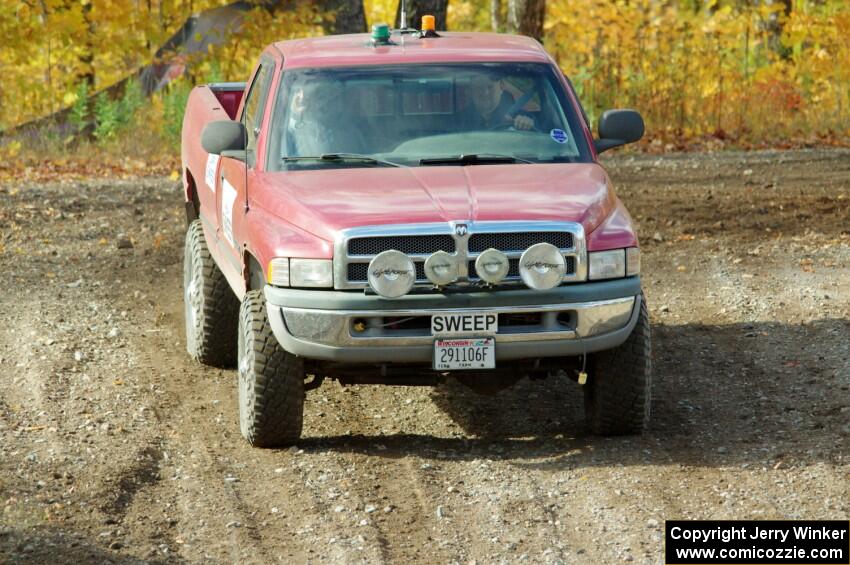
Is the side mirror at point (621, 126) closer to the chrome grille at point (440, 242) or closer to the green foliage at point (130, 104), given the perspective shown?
the chrome grille at point (440, 242)

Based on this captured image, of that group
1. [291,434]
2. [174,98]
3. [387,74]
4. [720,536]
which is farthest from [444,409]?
[174,98]

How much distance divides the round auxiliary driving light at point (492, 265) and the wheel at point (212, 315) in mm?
2662

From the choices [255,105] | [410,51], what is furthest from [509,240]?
[255,105]

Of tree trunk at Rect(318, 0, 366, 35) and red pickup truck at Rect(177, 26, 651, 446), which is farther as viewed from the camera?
→ tree trunk at Rect(318, 0, 366, 35)

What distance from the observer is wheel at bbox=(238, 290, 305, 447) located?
6785 mm

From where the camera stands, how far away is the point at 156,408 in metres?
7.82

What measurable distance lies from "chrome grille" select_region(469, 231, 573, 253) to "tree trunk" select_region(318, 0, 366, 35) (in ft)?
43.8

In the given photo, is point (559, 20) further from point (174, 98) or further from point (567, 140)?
point (567, 140)

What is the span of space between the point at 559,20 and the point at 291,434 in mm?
23452

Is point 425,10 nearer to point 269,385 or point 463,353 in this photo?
point 269,385

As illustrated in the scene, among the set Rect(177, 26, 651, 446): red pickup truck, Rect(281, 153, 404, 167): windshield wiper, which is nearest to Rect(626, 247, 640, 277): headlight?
Rect(177, 26, 651, 446): red pickup truck

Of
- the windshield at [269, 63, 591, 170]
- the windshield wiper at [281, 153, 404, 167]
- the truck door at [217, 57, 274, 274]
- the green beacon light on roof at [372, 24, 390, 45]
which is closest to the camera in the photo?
the windshield wiper at [281, 153, 404, 167]

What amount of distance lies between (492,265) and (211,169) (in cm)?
289

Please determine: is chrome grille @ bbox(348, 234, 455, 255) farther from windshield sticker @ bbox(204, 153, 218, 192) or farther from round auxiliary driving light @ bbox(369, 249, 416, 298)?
windshield sticker @ bbox(204, 153, 218, 192)
